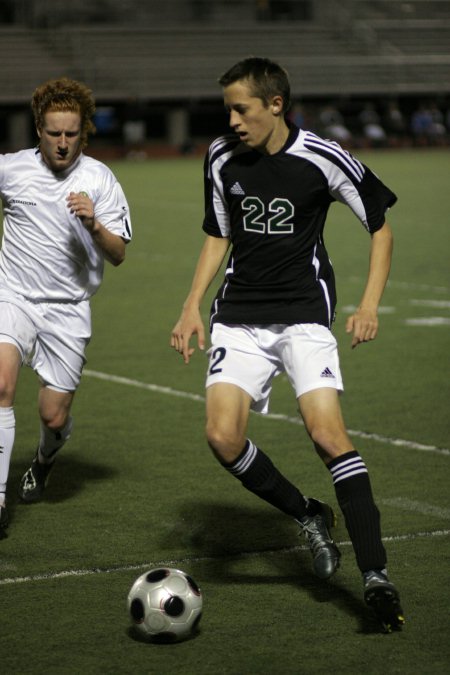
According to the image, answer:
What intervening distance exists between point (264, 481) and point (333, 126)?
37508 millimetres

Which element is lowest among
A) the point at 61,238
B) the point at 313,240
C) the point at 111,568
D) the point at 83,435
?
the point at 83,435

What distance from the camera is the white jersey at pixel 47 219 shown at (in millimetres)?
6113

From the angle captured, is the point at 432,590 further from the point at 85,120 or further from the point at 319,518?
the point at 85,120

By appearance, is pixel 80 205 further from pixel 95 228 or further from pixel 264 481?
pixel 264 481

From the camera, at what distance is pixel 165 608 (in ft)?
14.6

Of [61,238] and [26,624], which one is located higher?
→ [61,238]

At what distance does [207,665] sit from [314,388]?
1.17 metres

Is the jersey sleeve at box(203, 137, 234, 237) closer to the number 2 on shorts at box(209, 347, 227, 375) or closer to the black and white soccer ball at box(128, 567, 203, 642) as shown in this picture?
the number 2 on shorts at box(209, 347, 227, 375)

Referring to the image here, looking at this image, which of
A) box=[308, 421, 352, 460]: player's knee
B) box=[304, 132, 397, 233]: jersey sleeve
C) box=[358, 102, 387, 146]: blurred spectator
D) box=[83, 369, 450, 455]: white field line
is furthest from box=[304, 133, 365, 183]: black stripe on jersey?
box=[358, 102, 387, 146]: blurred spectator

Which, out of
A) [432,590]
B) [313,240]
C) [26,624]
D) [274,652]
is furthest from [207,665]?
[313,240]

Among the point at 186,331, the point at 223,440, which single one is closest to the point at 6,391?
the point at 186,331

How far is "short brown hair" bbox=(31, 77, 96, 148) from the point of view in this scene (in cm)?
586

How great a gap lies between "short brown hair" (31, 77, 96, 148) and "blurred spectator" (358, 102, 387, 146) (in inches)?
1472

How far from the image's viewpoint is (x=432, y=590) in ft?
16.3
